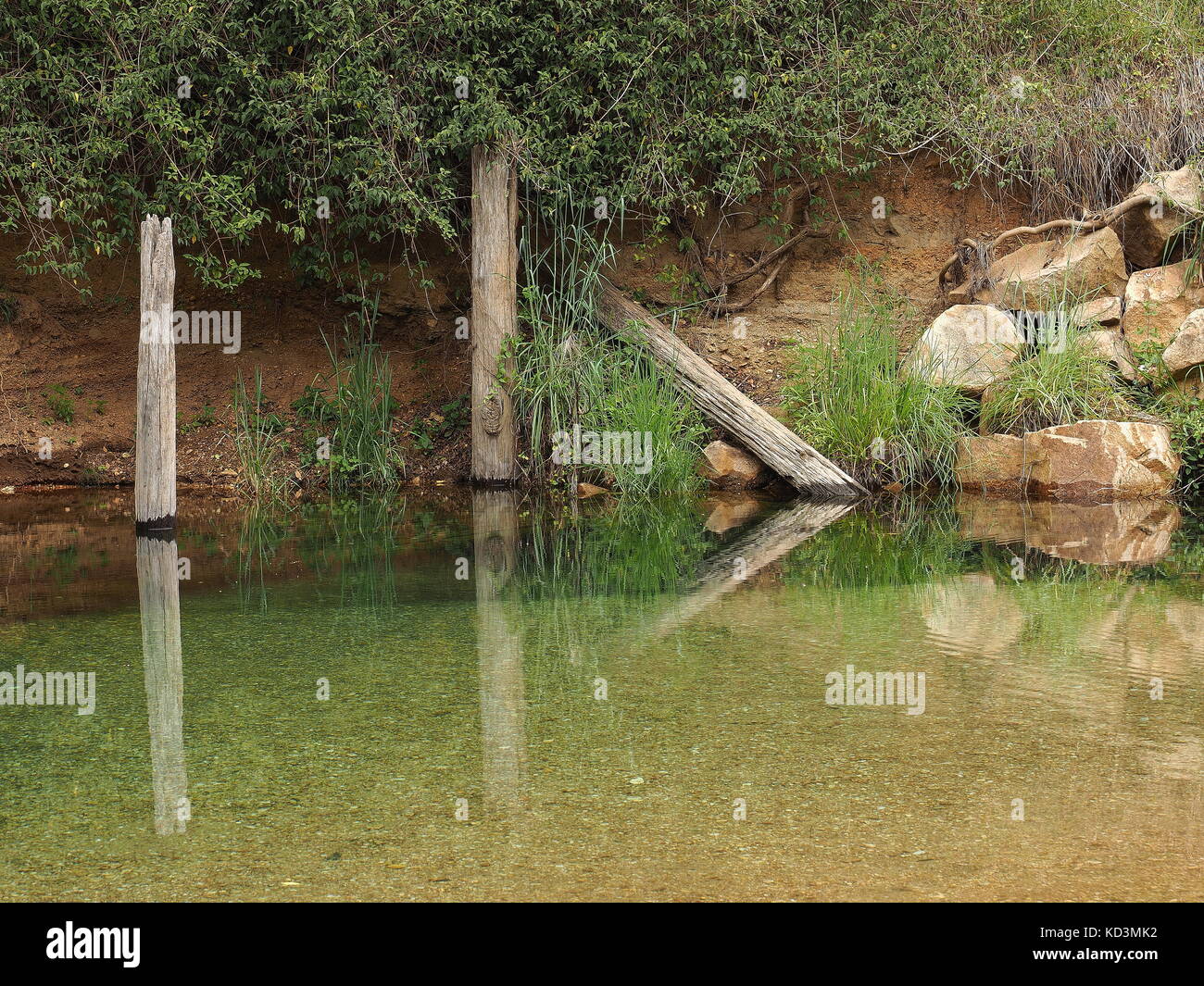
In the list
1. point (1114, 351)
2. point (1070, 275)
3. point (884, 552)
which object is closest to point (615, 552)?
point (884, 552)

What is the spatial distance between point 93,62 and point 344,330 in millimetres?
3080

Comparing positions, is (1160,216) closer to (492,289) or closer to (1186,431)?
(1186,431)

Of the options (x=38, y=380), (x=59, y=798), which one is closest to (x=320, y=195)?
(x=38, y=380)

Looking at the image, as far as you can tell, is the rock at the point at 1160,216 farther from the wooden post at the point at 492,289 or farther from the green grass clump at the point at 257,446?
the green grass clump at the point at 257,446

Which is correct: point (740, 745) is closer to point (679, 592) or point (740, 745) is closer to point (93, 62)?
point (679, 592)

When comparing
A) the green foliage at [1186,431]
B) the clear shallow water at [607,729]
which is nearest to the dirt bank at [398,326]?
the green foliage at [1186,431]

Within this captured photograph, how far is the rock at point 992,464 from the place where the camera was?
8.70 m

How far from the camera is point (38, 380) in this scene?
9789mm

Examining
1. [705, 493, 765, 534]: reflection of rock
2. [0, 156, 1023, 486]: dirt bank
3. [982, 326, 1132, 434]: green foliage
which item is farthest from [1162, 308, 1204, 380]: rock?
[705, 493, 765, 534]: reflection of rock

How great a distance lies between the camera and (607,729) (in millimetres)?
3277

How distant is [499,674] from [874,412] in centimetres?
553

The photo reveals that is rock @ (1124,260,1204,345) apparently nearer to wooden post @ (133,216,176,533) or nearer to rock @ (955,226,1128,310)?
rock @ (955,226,1128,310)

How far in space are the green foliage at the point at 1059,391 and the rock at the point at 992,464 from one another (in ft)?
0.71

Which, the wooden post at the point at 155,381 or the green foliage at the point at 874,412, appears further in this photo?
the green foliage at the point at 874,412
